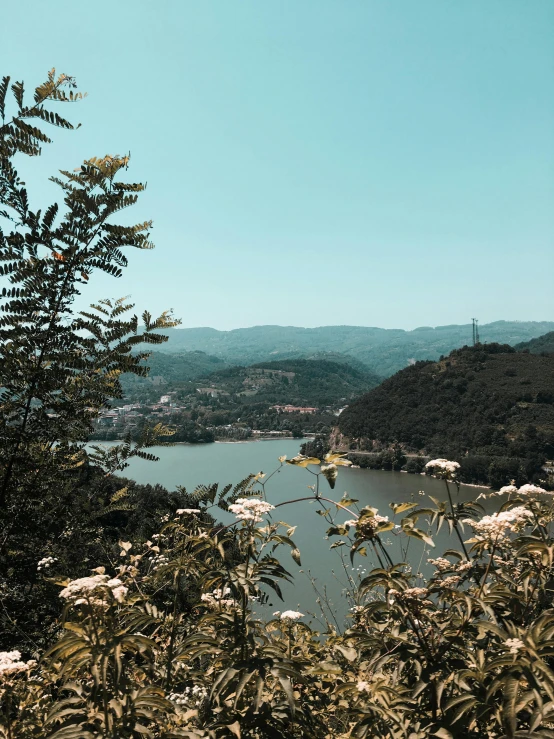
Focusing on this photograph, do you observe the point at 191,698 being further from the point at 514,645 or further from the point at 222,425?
the point at 222,425

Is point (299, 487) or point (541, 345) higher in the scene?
point (541, 345)

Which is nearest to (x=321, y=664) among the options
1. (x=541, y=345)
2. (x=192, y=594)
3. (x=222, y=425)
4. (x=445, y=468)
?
(x=192, y=594)

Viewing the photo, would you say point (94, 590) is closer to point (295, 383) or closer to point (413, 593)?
point (413, 593)

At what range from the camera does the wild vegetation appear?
971 mm

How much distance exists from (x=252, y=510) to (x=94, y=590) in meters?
0.40

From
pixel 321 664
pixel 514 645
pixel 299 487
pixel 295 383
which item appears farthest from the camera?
pixel 295 383

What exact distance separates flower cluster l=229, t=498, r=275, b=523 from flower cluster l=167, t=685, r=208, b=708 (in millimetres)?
389

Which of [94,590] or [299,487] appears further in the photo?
[299,487]

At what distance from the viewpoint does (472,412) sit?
1837 inches

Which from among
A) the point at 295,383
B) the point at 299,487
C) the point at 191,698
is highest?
the point at 191,698

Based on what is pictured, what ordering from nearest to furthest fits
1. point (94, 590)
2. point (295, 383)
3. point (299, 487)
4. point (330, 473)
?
point (94, 590) → point (330, 473) → point (299, 487) → point (295, 383)

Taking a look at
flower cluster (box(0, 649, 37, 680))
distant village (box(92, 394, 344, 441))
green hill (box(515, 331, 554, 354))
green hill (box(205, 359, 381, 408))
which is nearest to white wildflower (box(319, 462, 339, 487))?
flower cluster (box(0, 649, 37, 680))

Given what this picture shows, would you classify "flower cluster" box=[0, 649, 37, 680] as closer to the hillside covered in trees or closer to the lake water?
the lake water

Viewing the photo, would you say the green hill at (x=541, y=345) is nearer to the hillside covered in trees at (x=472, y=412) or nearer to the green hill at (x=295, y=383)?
the green hill at (x=295, y=383)
